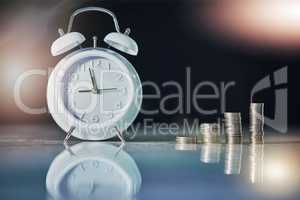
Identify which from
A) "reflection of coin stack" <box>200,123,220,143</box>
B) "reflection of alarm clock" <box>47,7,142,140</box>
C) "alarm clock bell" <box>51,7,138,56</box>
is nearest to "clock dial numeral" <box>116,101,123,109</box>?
"reflection of alarm clock" <box>47,7,142,140</box>

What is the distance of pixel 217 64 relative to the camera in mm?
2051

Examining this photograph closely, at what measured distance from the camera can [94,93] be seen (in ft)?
6.49

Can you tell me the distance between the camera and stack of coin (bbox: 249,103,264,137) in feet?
6.55

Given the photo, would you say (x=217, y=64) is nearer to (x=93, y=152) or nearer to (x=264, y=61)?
(x=264, y=61)

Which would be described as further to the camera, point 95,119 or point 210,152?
point 95,119

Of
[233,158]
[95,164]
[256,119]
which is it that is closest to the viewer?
[95,164]

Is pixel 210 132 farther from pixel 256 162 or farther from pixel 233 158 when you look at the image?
pixel 256 162

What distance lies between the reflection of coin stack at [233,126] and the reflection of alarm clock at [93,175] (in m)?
0.53

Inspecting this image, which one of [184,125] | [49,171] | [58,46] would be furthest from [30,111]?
[49,171]

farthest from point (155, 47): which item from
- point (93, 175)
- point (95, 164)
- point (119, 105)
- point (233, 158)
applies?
point (93, 175)

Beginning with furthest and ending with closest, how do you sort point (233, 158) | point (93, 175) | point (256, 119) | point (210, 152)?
1. point (256, 119)
2. point (210, 152)
3. point (233, 158)
4. point (93, 175)

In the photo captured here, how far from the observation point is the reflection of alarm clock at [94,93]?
6.41 feet

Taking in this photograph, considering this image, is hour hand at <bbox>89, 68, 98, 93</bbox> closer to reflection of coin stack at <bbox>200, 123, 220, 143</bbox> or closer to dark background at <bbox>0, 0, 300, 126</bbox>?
dark background at <bbox>0, 0, 300, 126</bbox>

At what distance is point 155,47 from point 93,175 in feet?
3.28
